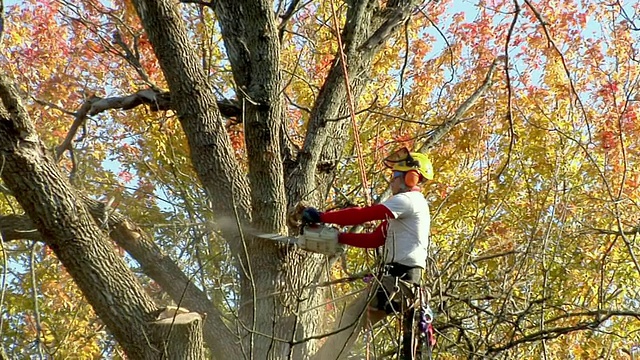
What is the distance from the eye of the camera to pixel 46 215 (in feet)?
9.58

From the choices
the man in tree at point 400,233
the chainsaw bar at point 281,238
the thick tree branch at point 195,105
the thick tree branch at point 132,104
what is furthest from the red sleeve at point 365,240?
the thick tree branch at point 132,104

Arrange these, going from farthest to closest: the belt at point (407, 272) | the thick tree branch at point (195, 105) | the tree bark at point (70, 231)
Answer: the belt at point (407, 272) → the thick tree branch at point (195, 105) → the tree bark at point (70, 231)

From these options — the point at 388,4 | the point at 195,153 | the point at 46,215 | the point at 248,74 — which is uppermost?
the point at 388,4

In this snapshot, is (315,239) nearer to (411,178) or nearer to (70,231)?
(411,178)

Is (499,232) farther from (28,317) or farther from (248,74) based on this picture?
(28,317)

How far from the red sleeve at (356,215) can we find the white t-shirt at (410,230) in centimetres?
12

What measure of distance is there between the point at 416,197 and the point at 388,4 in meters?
1.63

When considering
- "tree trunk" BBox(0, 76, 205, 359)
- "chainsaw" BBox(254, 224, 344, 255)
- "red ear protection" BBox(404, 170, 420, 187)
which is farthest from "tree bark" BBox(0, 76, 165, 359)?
"red ear protection" BBox(404, 170, 420, 187)

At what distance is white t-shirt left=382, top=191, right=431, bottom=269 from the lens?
13.9ft

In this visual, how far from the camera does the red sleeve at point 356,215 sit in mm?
4070

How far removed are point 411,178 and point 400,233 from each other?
0.35 meters

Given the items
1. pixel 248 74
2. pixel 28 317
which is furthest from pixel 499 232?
pixel 28 317

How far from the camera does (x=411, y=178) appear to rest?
14.4ft

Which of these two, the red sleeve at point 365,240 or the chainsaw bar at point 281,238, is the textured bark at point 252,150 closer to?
the chainsaw bar at point 281,238
